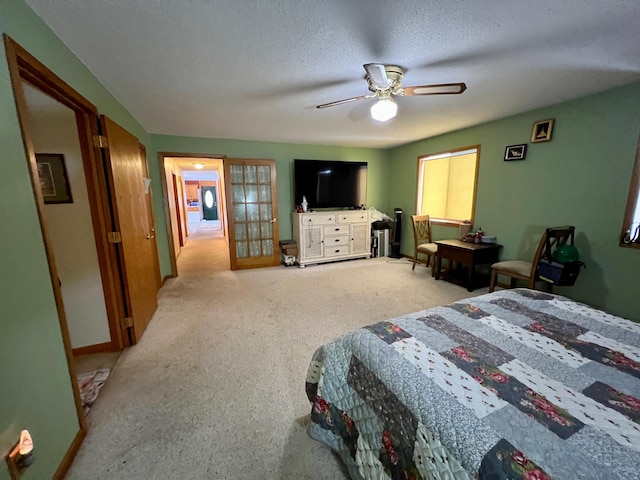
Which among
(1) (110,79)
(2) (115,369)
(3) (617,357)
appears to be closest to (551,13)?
(3) (617,357)

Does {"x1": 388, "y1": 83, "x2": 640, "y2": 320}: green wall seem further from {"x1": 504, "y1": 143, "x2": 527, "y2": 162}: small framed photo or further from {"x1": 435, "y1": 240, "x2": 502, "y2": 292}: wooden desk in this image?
{"x1": 435, "y1": 240, "x2": 502, "y2": 292}: wooden desk

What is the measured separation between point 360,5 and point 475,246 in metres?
3.13

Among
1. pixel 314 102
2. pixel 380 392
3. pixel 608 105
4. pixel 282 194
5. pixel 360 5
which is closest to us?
pixel 380 392

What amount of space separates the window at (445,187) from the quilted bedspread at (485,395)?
11.3 feet

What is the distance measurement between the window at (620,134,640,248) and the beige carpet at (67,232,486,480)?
60.9 inches

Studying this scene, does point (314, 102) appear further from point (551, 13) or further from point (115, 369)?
point (115, 369)

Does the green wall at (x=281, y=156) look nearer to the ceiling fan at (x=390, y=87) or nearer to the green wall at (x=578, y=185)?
the green wall at (x=578, y=185)

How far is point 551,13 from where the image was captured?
134 cm

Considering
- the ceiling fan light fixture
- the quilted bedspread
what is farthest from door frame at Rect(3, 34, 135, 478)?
the ceiling fan light fixture

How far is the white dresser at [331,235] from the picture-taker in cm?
457

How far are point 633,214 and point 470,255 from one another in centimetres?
143

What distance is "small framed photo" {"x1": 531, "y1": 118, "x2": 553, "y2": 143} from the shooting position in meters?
2.84

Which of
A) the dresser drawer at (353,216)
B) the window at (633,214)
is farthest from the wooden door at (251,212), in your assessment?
the window at (633,214)

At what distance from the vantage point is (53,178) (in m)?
1.90
